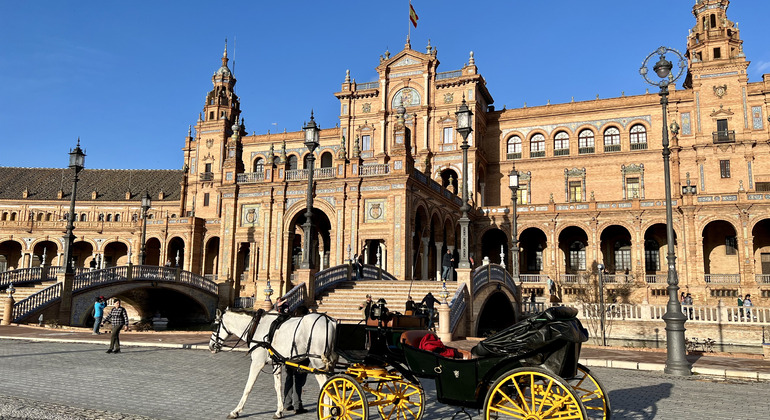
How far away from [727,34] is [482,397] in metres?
47.5

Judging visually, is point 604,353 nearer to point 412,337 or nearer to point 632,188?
point 412,337

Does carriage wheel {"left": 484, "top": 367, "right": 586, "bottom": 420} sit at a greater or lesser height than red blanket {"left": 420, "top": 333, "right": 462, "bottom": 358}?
lesser

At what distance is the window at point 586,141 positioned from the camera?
46.8 metres

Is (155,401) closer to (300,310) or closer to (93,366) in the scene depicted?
(300,310)

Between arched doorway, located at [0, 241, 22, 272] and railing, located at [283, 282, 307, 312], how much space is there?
183 feet

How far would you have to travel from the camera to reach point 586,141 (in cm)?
4706

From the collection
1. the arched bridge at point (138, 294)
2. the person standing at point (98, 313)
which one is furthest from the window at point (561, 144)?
the person standing at point (98, 313)

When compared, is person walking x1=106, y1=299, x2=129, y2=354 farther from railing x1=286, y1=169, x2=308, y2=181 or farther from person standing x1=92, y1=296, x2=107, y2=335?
railing x1=286, y1=169, x2=308, y2=181

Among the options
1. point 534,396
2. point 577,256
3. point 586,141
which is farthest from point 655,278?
point 534,396

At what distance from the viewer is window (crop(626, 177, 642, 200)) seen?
147ft

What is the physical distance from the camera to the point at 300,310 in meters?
8.55

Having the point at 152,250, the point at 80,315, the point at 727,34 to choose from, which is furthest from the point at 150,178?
the point at 727,34

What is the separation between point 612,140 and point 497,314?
928 inches

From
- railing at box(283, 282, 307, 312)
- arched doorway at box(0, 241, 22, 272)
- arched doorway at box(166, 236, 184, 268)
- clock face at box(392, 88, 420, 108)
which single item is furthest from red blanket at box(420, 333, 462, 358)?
arched doorway at box(0, 241, 22, 272)
